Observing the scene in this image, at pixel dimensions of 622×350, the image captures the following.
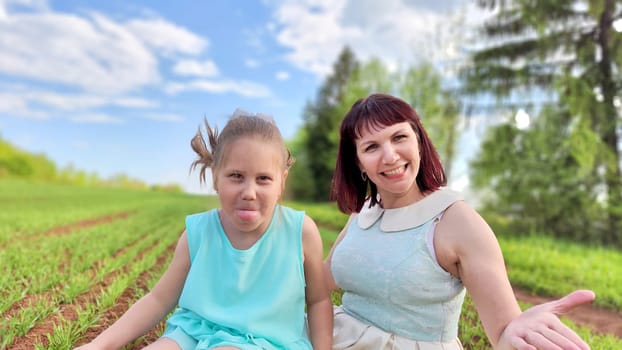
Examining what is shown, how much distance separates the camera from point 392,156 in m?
1.81

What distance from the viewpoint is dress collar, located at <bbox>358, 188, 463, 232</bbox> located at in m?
1.84

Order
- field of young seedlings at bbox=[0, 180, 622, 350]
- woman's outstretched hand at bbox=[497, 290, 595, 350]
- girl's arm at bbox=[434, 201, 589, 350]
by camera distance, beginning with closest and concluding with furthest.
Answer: woman's outstretched hand at bbox=[497, 290, 595, 350]
girl's arm at bbox=[434, 201, 589, 350]
field of young seedlings at bbox=[0, 180, 622, 350]

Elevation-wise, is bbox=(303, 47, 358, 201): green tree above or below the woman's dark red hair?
above

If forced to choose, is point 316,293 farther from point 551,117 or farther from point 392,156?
point 551,117

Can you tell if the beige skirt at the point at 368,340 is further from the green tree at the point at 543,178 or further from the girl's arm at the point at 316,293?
the green tree at the point at 543,178

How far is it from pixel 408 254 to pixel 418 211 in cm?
18

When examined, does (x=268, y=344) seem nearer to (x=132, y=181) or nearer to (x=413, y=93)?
(x=413, y=93)

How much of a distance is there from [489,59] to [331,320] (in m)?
12.1

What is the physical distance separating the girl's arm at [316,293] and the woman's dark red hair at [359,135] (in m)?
0.37

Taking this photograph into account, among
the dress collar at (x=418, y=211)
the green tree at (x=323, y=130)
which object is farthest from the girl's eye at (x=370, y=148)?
the green tree at (x=323, y=130)

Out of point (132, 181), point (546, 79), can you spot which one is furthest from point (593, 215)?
point (132, 181)

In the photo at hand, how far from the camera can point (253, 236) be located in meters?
1.81

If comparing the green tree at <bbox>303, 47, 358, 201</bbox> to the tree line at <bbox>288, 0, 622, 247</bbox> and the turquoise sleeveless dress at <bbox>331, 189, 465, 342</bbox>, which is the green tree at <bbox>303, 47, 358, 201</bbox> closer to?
the tree line at <bbox>288, 0, 622, 247</bbox>

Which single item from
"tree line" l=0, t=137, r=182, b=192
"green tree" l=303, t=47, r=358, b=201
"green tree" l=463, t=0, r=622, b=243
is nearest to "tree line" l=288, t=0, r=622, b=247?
"green tree" l=463, t=0, r=622, b=243
